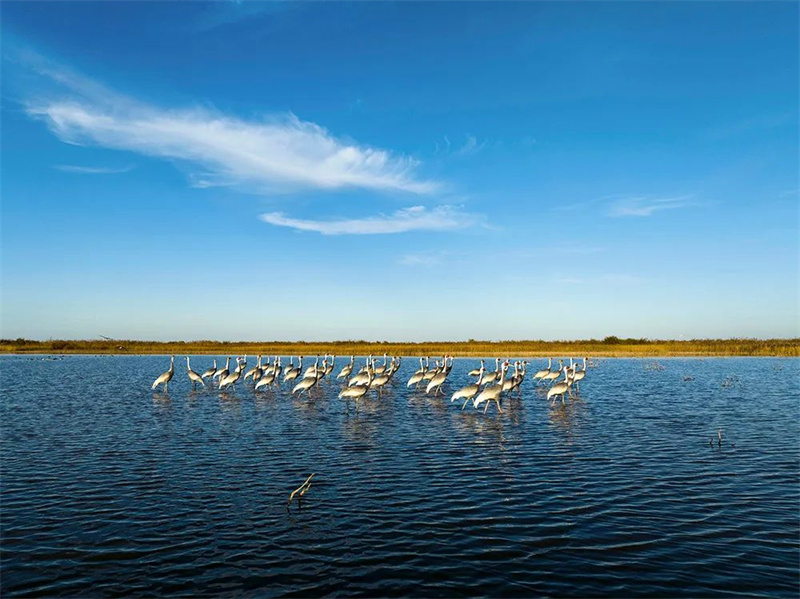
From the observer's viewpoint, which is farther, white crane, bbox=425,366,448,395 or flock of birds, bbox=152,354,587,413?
white crane, bbox=425,366,448,395

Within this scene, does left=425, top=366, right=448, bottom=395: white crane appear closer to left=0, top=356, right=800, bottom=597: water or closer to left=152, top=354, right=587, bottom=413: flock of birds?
left=152, top=354, right=587, bottom=413: flock of birds

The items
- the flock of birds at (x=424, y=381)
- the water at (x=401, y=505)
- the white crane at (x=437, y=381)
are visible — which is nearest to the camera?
the water at (x=401, y=505)

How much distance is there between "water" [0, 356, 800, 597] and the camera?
8070 mm

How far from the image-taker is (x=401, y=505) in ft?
36.9

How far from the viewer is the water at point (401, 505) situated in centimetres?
807

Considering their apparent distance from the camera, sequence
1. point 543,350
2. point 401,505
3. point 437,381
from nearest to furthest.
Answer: point 401,505 < point 437,381 < point 543,350

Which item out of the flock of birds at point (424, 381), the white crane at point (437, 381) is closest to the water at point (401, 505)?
the flock of birds at point (424, 381)

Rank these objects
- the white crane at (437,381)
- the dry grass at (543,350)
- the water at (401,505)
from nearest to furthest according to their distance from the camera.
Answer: the water at (401,505) < the white crane at (437,381) < the dry grass at (543,350)

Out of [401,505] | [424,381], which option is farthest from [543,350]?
[401,505]

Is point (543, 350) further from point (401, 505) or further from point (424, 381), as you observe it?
point (401, 505)

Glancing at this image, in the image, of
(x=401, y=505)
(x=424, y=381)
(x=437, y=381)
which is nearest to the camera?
(x=401, y=505)

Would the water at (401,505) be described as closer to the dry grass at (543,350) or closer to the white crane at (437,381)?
the white crane at (437,381)

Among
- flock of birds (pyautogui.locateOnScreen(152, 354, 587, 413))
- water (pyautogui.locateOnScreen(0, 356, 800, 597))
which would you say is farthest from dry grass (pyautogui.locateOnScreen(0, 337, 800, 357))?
water (pyautogui.locateOnScreen(0, 356, 800, 597))

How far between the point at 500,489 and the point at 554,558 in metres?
3.72
